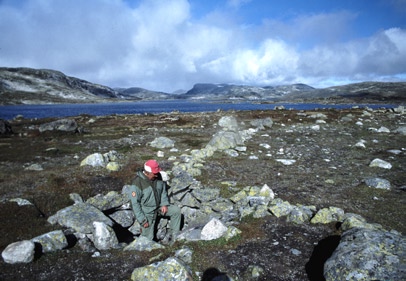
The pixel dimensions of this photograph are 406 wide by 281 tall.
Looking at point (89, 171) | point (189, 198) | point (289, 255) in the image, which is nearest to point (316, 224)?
point (289, 255)

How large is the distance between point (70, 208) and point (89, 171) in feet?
19.9

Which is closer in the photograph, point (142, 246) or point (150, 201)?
point (142, 246)

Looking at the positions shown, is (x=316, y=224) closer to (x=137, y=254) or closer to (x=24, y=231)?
(x=137, y=254)

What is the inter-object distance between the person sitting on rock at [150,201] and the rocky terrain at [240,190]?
1.21 m

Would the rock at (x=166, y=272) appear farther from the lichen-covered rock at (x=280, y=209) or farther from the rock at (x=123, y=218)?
the rock at (x=123, y=218)

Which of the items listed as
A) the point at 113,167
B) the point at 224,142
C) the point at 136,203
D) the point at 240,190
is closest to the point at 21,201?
the point at 113,167

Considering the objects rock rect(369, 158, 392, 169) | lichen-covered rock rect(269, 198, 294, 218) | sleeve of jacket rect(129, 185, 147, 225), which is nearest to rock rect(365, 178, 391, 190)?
rock rect(369, 158, 392, 169)

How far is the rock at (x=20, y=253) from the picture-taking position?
7.58 metres

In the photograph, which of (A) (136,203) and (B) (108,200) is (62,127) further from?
(A) (136,203)

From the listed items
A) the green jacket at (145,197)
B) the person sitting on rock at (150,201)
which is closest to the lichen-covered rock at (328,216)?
the person sitting on rock at (150,201)

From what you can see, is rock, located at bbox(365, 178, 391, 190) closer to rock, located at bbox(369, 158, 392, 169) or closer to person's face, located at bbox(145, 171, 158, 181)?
rock, located at bbox(369, 158, 392, 169)

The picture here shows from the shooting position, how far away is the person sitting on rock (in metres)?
9.58

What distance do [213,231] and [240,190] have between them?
4739 mm

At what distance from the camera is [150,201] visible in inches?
392
